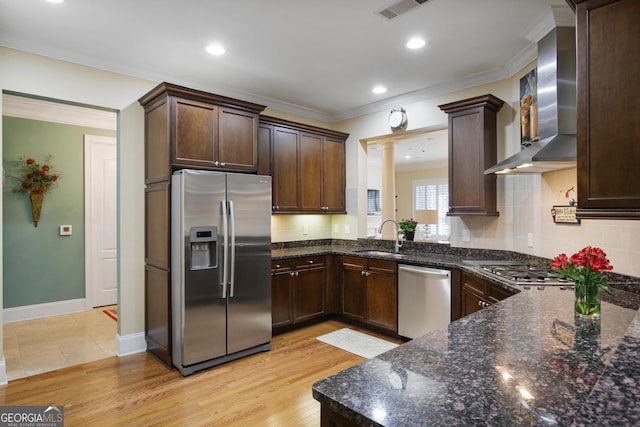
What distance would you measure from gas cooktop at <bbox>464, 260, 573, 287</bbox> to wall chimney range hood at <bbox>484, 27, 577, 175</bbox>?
818 mm

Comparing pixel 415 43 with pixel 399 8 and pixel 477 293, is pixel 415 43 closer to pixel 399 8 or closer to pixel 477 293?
pixel 399 8

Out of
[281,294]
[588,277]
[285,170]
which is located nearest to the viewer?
[588,277]

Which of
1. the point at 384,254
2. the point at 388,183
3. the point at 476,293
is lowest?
the point at 476,293

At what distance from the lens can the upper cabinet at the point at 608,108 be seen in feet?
4.72

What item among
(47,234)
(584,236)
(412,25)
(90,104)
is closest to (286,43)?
(412,25)

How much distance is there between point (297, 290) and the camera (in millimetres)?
4238

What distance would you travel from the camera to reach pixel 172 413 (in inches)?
99.0

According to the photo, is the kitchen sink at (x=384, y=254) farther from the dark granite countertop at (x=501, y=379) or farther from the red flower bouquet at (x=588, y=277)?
the dark granite countertop at (x=501, y=379)

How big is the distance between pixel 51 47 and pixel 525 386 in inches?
157

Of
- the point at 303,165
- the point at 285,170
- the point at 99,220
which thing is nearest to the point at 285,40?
the point at 285,170

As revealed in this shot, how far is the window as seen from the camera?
9.81 metres

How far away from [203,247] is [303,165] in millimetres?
1832

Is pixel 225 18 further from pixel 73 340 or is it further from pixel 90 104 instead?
pixel 73 340

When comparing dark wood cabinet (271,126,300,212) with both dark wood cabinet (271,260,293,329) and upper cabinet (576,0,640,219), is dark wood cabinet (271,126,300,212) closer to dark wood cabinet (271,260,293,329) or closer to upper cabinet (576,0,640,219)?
dark wood cabinet (271,260,293,329)
